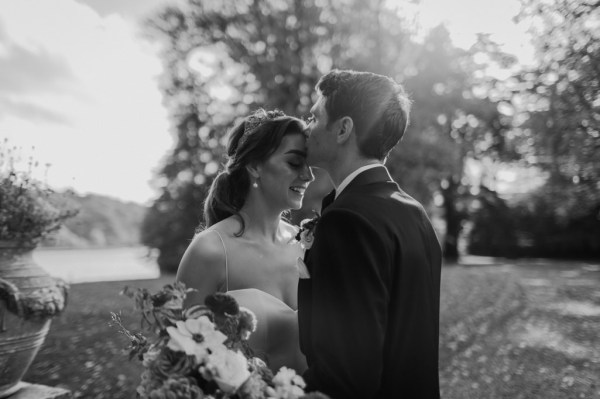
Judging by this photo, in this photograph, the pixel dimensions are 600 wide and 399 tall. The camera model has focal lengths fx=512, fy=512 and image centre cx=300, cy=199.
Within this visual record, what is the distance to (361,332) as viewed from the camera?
1.73 m

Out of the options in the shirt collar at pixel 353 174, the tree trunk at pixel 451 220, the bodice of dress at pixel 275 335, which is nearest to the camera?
the shirt collar at pixel 353 174

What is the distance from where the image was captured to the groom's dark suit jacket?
175cm

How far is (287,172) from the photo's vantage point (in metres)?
3.36

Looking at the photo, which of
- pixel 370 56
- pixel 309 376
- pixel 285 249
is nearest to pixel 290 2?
pixel 370 56

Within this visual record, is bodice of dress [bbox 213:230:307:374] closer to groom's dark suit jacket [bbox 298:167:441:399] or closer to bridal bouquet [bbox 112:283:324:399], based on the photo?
groom's dark suit jacket [bbox 298:167:441:399]

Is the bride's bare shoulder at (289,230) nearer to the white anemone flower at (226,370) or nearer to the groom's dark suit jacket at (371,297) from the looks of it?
the groom's dark suit jacket at (371,297)

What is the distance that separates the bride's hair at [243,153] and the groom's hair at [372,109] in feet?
3.57

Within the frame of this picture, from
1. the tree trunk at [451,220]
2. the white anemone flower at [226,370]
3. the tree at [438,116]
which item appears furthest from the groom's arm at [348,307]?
the tree trunk at [451,220]

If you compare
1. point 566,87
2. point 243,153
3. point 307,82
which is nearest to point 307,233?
point 243,153

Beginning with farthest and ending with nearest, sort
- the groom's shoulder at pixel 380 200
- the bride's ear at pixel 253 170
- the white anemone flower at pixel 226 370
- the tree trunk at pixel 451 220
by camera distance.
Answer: the tree trunk at pixel 451 220, the bride's ear at pixel 253 170, the groom's shoulder at pixel 380 200, the white anemone flower at pixel 226 370

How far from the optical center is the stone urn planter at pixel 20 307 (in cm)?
479

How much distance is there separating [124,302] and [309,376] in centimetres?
1403

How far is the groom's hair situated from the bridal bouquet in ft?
3.28

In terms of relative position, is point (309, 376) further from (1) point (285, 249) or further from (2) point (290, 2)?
(2) point (290, 2)
